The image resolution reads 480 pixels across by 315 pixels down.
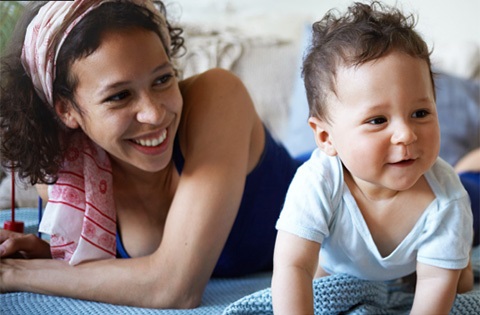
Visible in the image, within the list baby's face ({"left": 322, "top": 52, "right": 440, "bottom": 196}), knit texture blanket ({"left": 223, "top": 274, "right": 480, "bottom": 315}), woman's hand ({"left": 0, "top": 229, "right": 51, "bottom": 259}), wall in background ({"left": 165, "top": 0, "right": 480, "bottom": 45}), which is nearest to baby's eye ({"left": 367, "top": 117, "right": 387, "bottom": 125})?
baby's face ({"left": 322, "top": 52, "right": 440, "bottom": 196})

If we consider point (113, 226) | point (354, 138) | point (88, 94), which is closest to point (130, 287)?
point (113, 226)

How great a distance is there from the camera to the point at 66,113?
984 mm

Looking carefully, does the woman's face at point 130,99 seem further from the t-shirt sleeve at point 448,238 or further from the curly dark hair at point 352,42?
the t-shirt sleeve at point 448,238

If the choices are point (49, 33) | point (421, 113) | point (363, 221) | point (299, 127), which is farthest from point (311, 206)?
point (299, 127)

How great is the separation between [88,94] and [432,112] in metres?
0.46

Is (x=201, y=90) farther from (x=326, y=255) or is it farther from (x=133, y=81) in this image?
(x=326, y=255)

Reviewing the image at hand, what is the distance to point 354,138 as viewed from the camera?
0.79m

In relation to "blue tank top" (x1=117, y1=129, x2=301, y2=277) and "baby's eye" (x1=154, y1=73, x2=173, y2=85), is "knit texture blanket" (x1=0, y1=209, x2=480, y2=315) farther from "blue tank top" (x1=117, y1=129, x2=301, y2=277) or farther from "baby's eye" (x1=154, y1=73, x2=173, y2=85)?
"baby's eye" (x1=154, y1=73, x2=173, y2=85)

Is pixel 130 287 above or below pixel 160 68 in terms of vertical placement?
below

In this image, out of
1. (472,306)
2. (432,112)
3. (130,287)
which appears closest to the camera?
(432,112)

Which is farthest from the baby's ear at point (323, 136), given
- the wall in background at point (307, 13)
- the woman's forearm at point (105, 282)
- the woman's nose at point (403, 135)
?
the wall in background at point (307, 13)

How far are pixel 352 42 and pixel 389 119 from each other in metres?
0.10

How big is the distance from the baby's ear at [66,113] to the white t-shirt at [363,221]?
1.11ft

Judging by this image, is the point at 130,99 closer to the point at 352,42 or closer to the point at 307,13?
the point at 352,42
